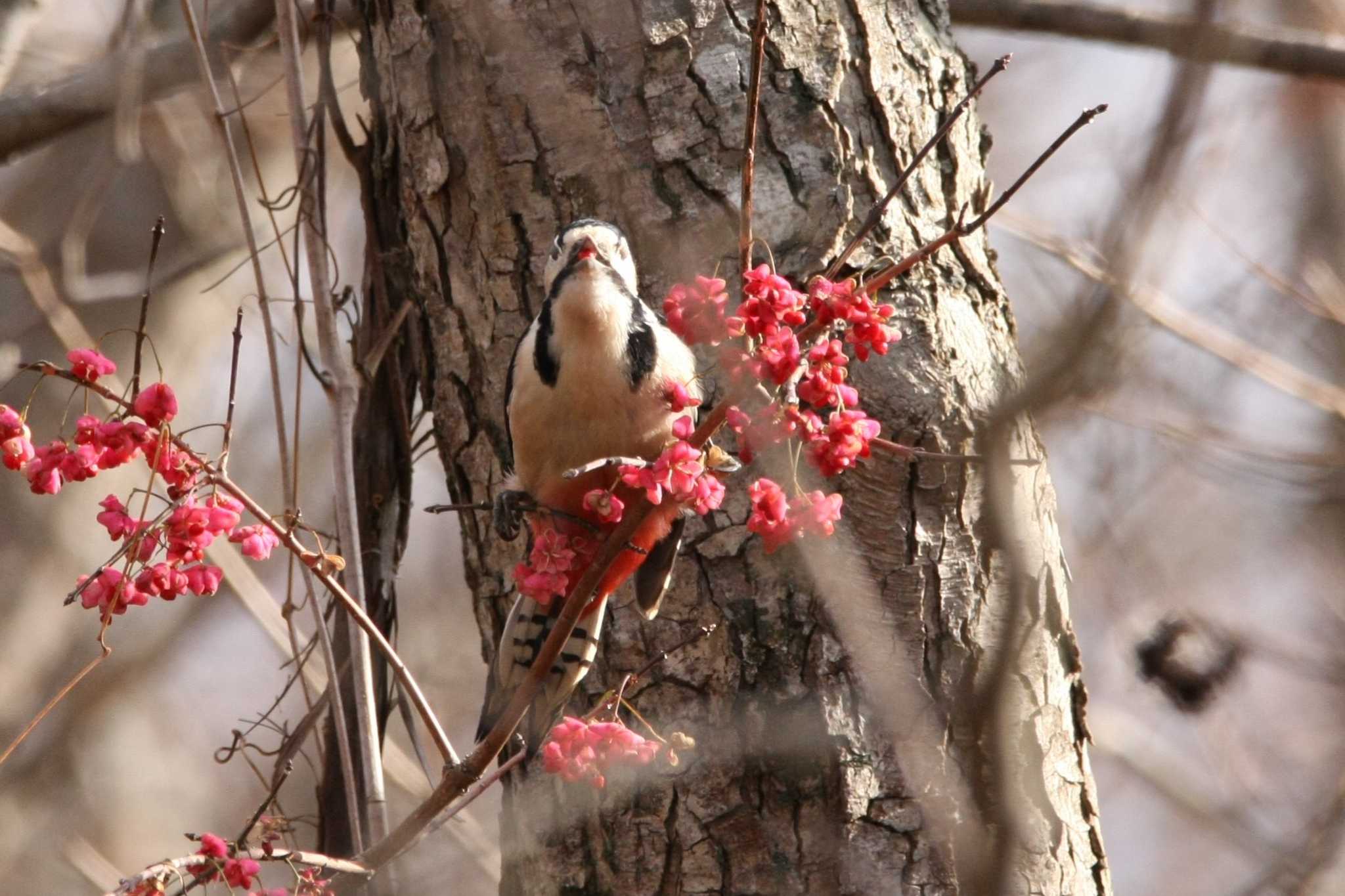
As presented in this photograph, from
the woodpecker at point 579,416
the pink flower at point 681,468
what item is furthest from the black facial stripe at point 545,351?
the pink flower at point 681,468

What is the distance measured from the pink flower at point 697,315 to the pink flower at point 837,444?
172 mm

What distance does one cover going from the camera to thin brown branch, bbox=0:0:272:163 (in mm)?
3861

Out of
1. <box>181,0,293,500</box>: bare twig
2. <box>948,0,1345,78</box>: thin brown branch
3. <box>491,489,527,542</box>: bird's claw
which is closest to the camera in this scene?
<box>491,489,527,542</box>: bird's claw

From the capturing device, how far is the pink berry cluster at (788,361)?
5.46 ft

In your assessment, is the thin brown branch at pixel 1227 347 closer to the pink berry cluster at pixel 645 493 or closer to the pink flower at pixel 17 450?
the pink berry cluster at pixel 645 493

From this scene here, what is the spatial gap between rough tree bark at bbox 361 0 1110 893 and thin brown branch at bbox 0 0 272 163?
1.09 metres

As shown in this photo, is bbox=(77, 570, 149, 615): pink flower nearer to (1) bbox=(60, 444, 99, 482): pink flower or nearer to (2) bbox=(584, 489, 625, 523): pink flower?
(1) bbox=(60, 444, 99, 482): pink flower

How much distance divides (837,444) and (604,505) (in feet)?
1.11

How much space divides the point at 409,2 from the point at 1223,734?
4093mm

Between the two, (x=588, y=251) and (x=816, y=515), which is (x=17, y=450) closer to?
(x=816, y=515)

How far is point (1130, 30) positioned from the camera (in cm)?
368

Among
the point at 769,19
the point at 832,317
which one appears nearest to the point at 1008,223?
the point at 769,19

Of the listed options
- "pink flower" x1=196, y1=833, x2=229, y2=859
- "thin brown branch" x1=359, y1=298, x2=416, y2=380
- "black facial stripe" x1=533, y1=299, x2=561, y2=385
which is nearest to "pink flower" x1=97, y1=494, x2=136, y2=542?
"pink flower" x1=196, y1=833, x2=229, y2=859

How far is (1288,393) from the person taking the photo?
448 centimetres
